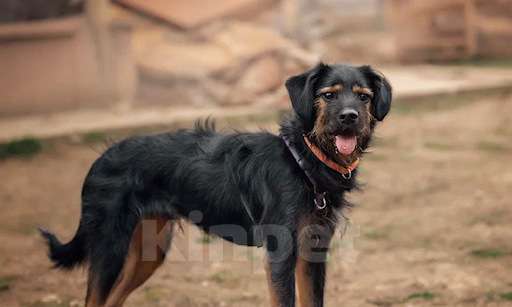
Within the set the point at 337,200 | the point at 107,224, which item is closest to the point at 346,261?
the point at 337,200

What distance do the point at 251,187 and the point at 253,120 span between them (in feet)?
17.9

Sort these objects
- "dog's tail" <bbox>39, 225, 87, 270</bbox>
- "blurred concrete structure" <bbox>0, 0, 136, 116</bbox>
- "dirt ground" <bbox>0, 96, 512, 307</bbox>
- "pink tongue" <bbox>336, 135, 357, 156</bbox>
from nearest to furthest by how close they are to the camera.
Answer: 1. "pink tongue" <bbox>336, 135, 357, 156</bbox>
2. "dog's tail" <bbox>39, 225, 87, 270</bbox>
3. "dirt ground" <bbox>0, 96, 512, 307</bbox>
4. "blurred concrete structure" <bbox>0, 0, 136, 116</bbox>

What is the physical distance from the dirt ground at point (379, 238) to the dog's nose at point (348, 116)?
2.54ft

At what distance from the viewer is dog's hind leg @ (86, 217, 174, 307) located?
15.5 feet

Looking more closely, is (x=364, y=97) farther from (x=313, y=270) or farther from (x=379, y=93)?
(x=313, y=270)

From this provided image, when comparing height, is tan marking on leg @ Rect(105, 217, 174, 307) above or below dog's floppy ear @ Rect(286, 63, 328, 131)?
below

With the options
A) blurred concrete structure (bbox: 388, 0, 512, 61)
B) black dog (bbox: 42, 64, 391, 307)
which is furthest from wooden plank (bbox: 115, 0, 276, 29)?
black dog (bbox: 42, 64, 391, 307)

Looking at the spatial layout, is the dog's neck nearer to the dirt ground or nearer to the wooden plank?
the dirt ground

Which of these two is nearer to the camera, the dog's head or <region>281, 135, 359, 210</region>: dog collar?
the dog's head

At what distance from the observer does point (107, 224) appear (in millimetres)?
4699

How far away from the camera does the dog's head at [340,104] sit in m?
4.36

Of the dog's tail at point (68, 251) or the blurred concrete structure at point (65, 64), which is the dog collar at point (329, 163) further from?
the blurred concrete structure at point (65, 64)

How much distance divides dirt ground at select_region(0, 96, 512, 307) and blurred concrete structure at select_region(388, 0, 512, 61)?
14.2ft

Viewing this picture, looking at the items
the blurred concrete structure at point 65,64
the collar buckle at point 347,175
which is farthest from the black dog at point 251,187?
the blurred concrete structure at point 65,64
